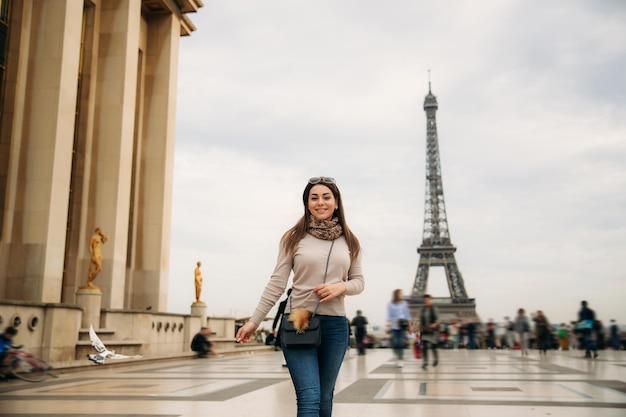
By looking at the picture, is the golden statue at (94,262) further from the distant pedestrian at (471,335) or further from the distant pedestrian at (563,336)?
the distant pedestrian at (563,336)

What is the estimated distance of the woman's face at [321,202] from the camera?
3.89 m

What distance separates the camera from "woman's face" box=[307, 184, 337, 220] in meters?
3.89

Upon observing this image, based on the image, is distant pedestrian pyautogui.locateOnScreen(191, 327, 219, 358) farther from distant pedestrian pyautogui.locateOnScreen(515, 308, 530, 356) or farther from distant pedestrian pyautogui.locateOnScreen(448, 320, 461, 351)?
distant pedestrian pyautogui.locateOnScreen(448, 320, 461, 351)

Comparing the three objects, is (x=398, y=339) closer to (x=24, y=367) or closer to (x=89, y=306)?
(x=24, y=367)

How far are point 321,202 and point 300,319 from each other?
2.52ft

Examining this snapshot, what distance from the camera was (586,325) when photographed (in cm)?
2002

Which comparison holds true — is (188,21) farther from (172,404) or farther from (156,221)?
(172,404)

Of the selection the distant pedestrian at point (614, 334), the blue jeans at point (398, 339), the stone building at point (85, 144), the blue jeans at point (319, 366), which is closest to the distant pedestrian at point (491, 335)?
the distant pedestrian at point (614, 334)

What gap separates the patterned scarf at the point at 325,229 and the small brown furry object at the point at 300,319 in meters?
0.49

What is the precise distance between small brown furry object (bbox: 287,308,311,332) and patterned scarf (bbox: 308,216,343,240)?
492mm

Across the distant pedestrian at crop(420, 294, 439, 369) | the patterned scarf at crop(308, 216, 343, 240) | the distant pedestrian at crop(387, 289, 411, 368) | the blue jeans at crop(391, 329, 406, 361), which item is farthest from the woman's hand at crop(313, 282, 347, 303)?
the blue jeans at crop(391, 329, 406, 361)

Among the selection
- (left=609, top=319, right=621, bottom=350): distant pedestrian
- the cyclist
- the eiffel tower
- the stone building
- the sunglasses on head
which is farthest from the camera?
the eiffel tower

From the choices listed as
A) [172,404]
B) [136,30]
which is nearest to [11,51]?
[136,30]

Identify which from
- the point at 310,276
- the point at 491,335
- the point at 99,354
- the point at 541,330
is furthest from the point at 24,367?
the point at 491,335
